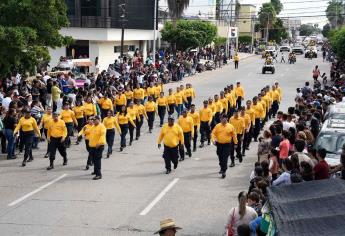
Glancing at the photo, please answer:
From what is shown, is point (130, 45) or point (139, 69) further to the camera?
point (130, 45)

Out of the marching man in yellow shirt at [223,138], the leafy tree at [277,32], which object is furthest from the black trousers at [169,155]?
the leafy tree at [277,32]

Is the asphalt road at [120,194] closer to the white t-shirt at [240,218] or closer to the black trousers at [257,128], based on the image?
the black trousers at [257,128]

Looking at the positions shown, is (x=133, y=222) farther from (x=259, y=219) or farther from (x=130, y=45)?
(x=130, y=45)

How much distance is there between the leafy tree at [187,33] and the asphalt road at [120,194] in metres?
36.6

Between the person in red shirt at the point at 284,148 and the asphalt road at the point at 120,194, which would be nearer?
the asphalt road at the point at 120,194

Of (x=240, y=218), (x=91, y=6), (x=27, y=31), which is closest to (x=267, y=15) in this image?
(x=91, y=6)

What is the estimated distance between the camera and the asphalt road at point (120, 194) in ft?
38.8

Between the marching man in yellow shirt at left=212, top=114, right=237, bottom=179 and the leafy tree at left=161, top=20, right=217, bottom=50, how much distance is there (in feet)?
133

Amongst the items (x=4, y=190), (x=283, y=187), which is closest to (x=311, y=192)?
(x=283, y=187)

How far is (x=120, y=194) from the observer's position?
46.4 feet

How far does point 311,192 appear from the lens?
812cm

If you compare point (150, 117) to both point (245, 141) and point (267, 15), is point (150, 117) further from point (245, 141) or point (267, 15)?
point (267, 15)

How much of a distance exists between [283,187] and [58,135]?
930cm

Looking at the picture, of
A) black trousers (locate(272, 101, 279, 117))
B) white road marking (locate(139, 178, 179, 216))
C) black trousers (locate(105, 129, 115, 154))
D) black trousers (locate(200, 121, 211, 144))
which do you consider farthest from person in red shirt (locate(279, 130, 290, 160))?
black trousers (locate(272, 101, 279, 117))
